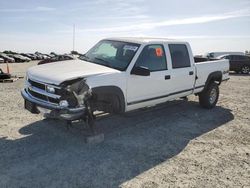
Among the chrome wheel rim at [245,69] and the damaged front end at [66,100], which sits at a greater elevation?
the damaged front end at [66,100]

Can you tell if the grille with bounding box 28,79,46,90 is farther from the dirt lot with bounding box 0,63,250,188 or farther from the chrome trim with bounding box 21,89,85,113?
the dirt lot with bounding box 0,63,250,188

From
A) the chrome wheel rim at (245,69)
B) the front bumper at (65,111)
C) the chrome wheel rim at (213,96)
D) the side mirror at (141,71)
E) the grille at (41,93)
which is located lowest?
the chrome wheel rim at (245,69)

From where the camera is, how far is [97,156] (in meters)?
5.20

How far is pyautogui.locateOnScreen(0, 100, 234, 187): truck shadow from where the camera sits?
14.4 ft

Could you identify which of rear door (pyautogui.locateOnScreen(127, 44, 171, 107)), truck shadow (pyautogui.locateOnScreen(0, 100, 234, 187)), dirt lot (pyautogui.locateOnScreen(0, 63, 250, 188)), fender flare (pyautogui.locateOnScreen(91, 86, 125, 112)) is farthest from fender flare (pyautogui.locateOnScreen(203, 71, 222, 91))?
fender flare (pyautogui.locateOnScreen(91, 86, 125, 112))

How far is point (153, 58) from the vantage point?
6.85 m

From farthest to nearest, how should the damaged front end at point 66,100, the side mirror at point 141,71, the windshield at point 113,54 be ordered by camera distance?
the windshield at point 113,54
the side mirror at point 141,71
the damaged front end at point 66,100

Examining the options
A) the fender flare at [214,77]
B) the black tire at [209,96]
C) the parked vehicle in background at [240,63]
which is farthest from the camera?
the parked vehicle in background at [240,63]

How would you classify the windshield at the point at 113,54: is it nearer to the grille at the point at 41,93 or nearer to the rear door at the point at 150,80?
the rear door at the point at 150,80

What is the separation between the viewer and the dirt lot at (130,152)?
4.41m

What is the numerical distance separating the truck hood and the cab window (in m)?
0.83

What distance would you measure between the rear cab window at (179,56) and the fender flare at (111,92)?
1.94 m

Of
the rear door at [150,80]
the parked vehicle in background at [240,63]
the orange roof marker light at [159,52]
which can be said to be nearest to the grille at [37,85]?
the rear door at [150,80]

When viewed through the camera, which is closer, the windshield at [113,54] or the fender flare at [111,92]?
the fender flare at [111,92]
